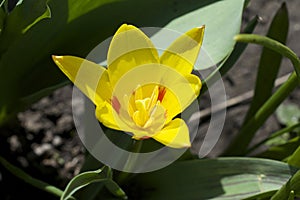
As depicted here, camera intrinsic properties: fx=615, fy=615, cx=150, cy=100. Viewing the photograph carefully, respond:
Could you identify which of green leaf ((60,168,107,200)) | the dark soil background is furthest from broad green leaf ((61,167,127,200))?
the dark soil background

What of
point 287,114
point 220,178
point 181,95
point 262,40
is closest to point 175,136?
point 181,95

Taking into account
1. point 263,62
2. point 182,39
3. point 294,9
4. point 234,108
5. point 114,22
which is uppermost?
point 182,39

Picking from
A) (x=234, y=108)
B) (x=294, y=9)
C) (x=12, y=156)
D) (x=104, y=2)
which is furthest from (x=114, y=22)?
(x=294, y=9)

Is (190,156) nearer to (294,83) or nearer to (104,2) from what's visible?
(294,83)

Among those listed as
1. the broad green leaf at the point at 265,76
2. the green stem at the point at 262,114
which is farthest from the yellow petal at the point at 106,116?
the broad green leaf at the point at 265,76

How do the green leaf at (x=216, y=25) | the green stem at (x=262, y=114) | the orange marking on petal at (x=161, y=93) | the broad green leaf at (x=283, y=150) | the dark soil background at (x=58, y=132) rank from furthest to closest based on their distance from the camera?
1. the dark soil background at (x=58, y=132)
2. the broad green leaf at (x=283, y=150)
3. the green stem at (x=262, y=114)
4. the green leaf at (x=216, y=25)
5. the orange marking on petal at (x=161, y=93)

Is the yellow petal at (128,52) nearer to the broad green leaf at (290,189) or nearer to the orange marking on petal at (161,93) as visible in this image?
the orange marking on petal at (161,93)

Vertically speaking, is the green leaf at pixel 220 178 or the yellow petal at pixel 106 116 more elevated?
the yellow petal at pixel 106 116
